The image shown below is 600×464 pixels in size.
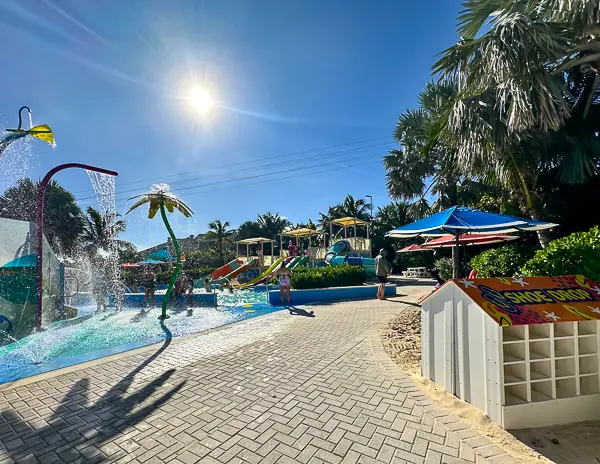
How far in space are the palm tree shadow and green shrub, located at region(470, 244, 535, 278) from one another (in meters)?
8.38

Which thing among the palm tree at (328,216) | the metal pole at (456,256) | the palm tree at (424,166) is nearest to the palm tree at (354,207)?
the palm tree at (328,216)

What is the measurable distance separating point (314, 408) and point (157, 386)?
2.20m

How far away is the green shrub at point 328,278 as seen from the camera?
12203mm

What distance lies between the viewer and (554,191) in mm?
8680

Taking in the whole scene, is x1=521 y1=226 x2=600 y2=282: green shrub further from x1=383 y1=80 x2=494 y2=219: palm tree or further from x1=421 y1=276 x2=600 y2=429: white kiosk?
x1=383 y1=80 x2=494 y2=219: palm tree

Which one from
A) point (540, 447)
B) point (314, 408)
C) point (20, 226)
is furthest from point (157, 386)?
point (20, 226)

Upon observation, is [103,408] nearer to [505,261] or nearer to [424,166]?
[505,261]

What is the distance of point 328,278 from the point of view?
12.5m

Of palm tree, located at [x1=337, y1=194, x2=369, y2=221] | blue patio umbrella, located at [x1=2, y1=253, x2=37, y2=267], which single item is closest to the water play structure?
blue patio umbrella, located at [x1=2, y1=253, x2=37, y2=267]

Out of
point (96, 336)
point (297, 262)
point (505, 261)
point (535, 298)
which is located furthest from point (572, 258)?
point (297, 262)

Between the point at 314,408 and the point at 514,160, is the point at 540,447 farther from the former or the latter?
the point at 514,160

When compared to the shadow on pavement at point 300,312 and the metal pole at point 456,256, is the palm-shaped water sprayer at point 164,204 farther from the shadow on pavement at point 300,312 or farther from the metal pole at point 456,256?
the metal pole at point 456,256

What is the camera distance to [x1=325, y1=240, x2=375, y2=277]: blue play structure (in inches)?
762

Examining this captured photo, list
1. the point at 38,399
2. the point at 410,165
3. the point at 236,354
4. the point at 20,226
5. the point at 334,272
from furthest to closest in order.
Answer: the point at 410,165 → the point at 334,272 → the point at 20,226 → the point at 236,354 → the point at 38,399
